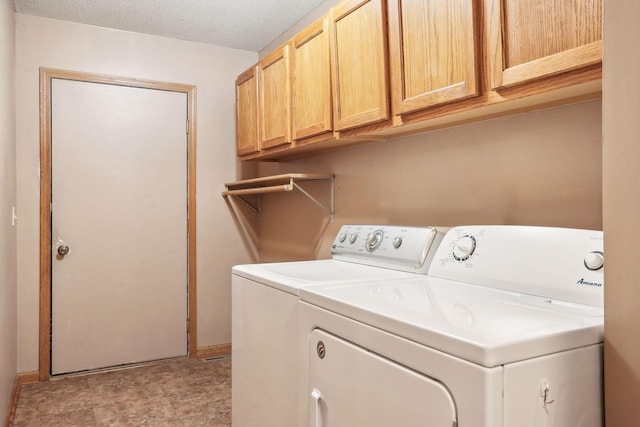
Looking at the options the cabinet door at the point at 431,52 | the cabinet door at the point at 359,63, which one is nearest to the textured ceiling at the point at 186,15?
the cabinet door at the point at 359,63

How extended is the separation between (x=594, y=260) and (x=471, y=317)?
0.40 meters

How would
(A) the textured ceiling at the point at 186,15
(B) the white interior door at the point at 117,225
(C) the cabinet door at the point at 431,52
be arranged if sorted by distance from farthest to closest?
(B) the white interior door at the point at 117,225 → (A) the textured ceiling at the point at 186,15 → (C) the cabinet door at the point at 431,52

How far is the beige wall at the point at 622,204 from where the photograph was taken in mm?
826

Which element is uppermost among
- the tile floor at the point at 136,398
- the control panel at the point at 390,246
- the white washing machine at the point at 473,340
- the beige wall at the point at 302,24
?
the beige wall at the point at 302,24

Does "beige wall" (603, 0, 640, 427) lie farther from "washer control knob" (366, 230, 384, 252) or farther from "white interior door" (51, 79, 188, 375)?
"white interior door" (51, 79, 188, 375)

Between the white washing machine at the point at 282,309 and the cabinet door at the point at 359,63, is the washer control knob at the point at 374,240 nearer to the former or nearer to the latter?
the white washing machine at the point at 282,309

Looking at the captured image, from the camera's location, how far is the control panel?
1706mm

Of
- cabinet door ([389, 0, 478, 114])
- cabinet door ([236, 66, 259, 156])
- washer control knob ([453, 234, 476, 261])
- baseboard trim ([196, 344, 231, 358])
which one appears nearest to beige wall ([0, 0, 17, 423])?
baseboard trim ([196, 344, 231, 358])

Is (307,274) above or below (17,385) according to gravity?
above

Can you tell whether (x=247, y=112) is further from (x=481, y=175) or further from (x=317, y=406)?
(x=317, y=406)

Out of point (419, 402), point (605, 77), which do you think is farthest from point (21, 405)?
point (605, 77)

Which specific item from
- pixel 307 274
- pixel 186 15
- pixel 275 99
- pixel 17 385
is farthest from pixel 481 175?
pixel 17 385

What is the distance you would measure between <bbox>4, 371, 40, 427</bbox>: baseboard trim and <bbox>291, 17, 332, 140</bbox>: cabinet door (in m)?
2.10

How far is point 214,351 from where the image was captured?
3512mm
